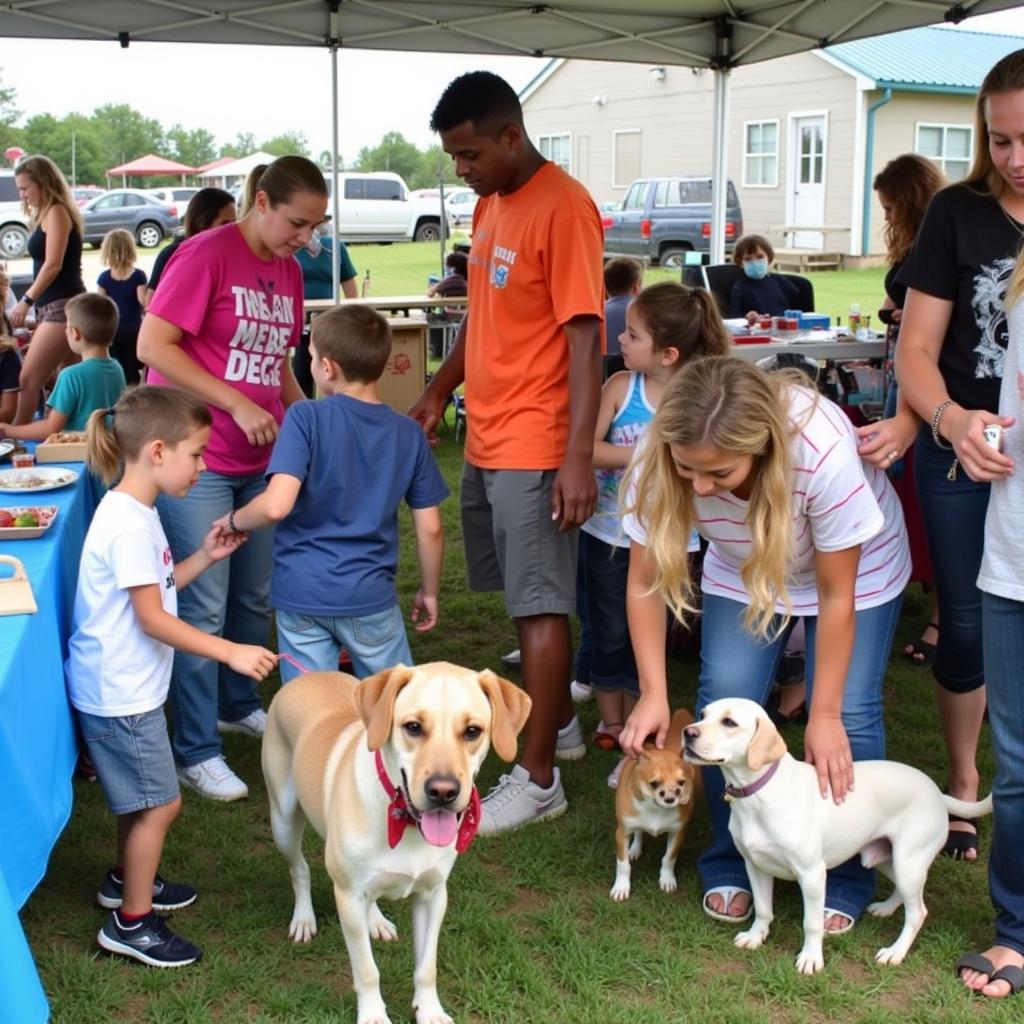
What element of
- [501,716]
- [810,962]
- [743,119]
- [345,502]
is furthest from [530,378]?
[743,119]

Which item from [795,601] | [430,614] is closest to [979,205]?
[795,601]

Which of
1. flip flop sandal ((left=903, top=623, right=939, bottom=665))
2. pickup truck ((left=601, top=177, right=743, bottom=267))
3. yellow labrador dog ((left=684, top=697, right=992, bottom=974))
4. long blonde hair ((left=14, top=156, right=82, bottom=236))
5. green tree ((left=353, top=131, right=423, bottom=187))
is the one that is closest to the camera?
yellow labrador dog ((left=684, top=697, right=992, bottom=974))

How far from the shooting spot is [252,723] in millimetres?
4336

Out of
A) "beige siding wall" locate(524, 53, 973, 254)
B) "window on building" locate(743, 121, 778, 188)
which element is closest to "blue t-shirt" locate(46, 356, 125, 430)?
"beige siding wall" locate(524, 53, 973, 254)

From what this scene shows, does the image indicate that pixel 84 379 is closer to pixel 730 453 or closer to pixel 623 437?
pixel 623 437

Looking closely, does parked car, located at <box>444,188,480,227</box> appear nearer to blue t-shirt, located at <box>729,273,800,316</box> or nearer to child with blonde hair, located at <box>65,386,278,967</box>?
blue t-shirt, located at <box>729,273,800,316</box>

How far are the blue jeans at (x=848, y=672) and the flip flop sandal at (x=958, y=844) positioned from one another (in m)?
0.44

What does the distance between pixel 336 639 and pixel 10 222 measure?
85.3 ft

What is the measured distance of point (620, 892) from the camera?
3293 mm

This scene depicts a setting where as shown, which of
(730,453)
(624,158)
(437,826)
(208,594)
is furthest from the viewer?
(624,158)

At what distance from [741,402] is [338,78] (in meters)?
7.05

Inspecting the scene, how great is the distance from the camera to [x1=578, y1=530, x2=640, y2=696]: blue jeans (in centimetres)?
411

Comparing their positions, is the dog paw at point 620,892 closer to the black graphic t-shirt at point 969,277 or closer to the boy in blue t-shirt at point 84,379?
the black graphic t-shirt at point 969,277

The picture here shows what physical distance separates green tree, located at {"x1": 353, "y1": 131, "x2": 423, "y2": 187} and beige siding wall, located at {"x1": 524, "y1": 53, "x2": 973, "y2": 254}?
38.3m
